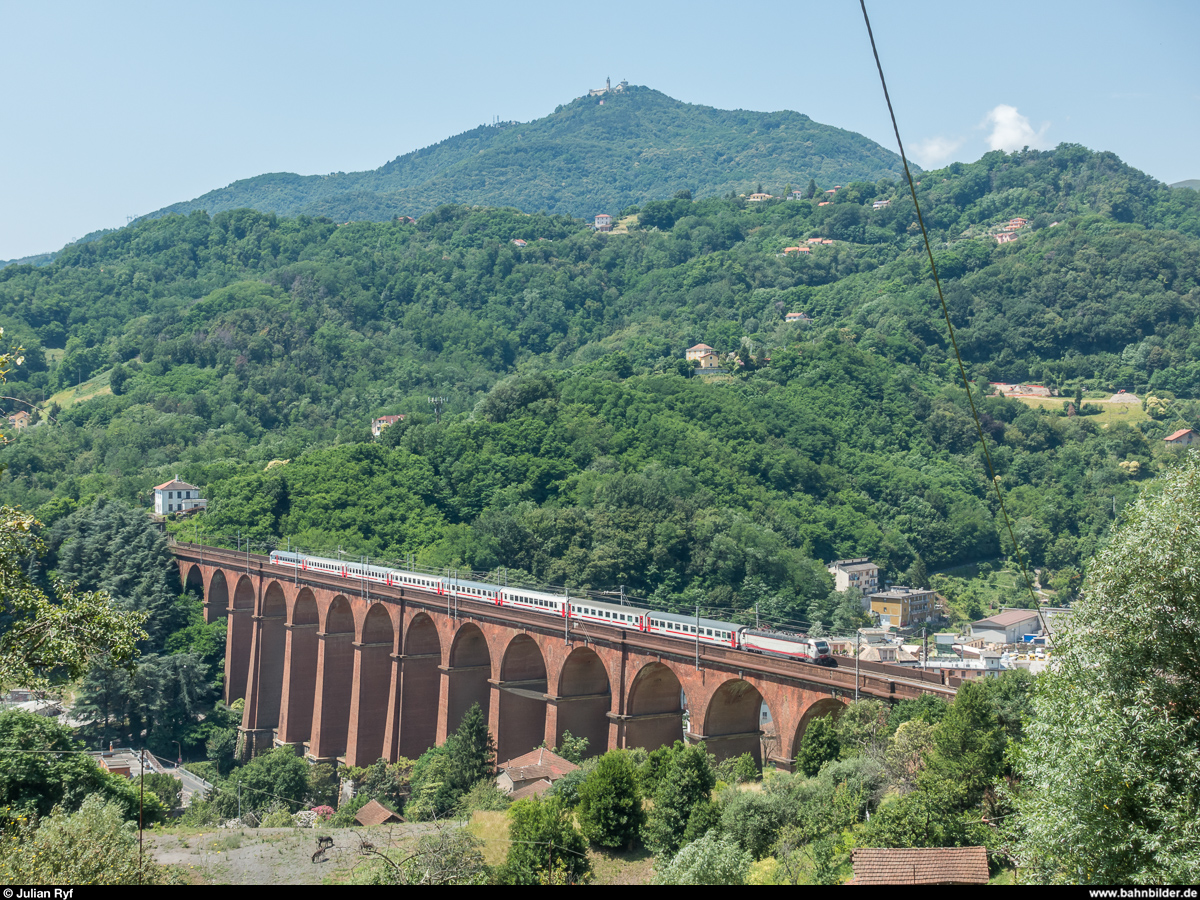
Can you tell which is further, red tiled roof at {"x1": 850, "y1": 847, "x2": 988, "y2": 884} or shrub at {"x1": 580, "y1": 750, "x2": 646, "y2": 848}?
shrub at {"x1": 580, "y1": 750, "x2": 646, "y2": 848}

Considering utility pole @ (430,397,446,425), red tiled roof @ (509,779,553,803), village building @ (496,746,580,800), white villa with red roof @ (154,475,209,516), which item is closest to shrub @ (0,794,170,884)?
red tiled roof @ (509,779,553,803)

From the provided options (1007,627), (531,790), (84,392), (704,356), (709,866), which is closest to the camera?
(709,866)

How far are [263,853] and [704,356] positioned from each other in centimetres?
10957

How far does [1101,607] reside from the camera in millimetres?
15742

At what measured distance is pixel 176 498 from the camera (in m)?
85.4

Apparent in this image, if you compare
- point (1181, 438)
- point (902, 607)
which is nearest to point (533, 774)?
point (902, 607)

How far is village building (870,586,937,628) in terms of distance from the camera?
277ft

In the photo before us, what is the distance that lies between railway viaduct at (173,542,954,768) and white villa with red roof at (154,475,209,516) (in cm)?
1665

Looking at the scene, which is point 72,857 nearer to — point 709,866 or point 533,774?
point 709,866

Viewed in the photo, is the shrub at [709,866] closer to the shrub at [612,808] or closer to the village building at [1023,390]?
the shrub at [612,808]

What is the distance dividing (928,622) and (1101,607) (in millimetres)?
76037

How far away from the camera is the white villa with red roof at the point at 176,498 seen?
278 feet

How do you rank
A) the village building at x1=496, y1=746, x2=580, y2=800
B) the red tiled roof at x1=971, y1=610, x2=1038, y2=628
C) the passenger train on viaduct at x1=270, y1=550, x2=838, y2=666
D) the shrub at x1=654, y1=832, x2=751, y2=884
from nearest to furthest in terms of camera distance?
the shrub at x1=654, y1=832, x2=751, y2=884, the village building at x1=496, y1=746, x2=580, y2=800, the passenger train on viaduct at x1=270, y1=550, x2=838, y2=666, the red tiled roof at x1=971, y1=610, x2=1038, y2=628

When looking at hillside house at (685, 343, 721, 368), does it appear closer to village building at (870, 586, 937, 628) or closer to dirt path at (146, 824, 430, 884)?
village building at (870, 586, 937, 628)
